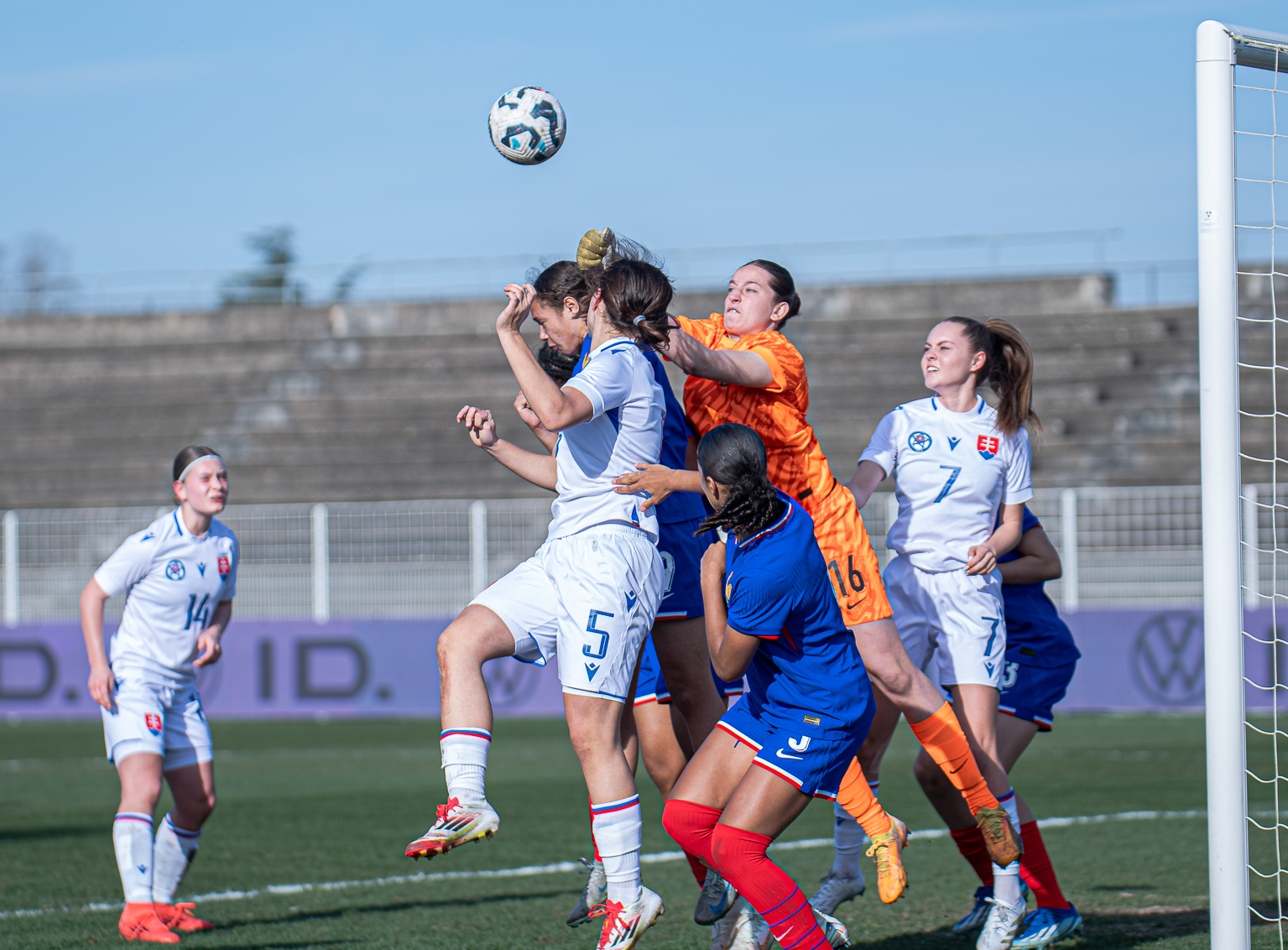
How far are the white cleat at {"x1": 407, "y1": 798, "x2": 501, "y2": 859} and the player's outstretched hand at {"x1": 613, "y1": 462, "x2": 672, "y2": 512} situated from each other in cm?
110

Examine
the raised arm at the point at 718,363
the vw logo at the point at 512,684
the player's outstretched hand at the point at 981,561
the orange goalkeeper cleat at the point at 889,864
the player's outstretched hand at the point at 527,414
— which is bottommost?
the vw logo at the point at 512,684

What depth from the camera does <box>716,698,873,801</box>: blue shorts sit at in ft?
14.8

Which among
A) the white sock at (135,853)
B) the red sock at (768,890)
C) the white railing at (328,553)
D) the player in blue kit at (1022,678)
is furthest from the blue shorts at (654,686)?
the white railing at (328,553)

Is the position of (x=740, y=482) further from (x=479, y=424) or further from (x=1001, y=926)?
(x=1001, y=926)

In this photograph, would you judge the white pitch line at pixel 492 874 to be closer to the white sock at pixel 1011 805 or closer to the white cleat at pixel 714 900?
the white cleat at pixel 714 900

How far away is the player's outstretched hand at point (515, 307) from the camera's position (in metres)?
4.70

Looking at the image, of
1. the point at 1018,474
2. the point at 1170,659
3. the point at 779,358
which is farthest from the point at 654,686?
the point at 1170,659

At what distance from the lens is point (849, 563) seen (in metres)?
5.09

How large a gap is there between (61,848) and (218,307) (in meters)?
22.9

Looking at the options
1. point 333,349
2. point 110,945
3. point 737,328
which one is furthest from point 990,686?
point 333,349

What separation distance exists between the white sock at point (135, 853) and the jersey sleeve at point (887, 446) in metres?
3.48

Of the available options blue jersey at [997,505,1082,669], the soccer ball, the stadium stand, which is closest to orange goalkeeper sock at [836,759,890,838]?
blue jersey at [997,505,1082,669]

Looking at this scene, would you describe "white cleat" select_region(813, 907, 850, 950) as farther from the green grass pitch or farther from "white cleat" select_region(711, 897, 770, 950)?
the green grass pitch

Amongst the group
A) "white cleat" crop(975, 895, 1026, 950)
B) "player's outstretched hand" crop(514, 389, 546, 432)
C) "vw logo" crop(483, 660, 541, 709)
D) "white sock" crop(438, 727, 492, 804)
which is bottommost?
"vw logo" crop(483, 660, 541, 709)
